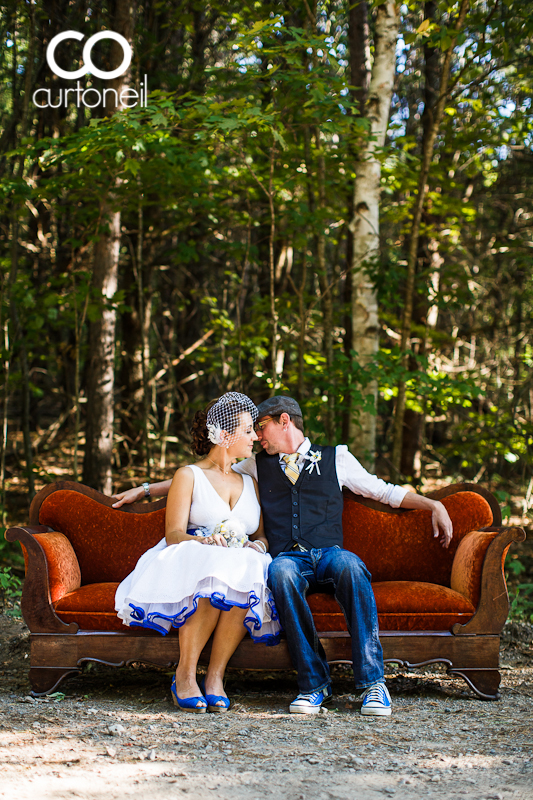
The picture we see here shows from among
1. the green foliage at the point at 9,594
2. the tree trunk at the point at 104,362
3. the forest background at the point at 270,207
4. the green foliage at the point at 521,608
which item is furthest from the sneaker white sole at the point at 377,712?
the tree trunk at the point at 104,362

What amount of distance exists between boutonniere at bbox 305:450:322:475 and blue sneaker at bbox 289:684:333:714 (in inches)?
43.0

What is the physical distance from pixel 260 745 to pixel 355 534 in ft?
5.27

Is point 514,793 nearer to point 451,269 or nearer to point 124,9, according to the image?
point 451,269

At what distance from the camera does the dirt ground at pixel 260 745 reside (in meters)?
2.13

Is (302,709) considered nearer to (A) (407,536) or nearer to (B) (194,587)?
(B) (194,587)

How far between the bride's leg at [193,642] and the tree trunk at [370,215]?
9.22 feet

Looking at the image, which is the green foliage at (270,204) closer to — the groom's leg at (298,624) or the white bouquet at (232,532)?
the white bouquet at (232,532)

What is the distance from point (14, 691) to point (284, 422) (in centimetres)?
191

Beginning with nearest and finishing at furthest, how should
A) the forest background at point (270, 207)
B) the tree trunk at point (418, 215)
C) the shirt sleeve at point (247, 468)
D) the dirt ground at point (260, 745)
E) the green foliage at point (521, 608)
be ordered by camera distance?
1. the dirt ground at point (260, 745)
2. the shirt sleeve at point (247, 468)
3. the green foliage at point (521, 608)
4. the forest background at point (270, 207)
5. the tree trunk at point (418, 215)

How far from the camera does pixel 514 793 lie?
6.97 feet

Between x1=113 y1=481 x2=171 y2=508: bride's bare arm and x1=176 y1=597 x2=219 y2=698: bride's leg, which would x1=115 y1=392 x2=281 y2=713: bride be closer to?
x1=176 y1=597 x2=219 y2=698: bride's leg

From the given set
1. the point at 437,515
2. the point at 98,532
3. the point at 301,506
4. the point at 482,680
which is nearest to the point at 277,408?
the point at 301,506

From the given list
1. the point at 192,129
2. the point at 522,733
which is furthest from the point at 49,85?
the point at 522,733

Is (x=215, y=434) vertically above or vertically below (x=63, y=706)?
above
